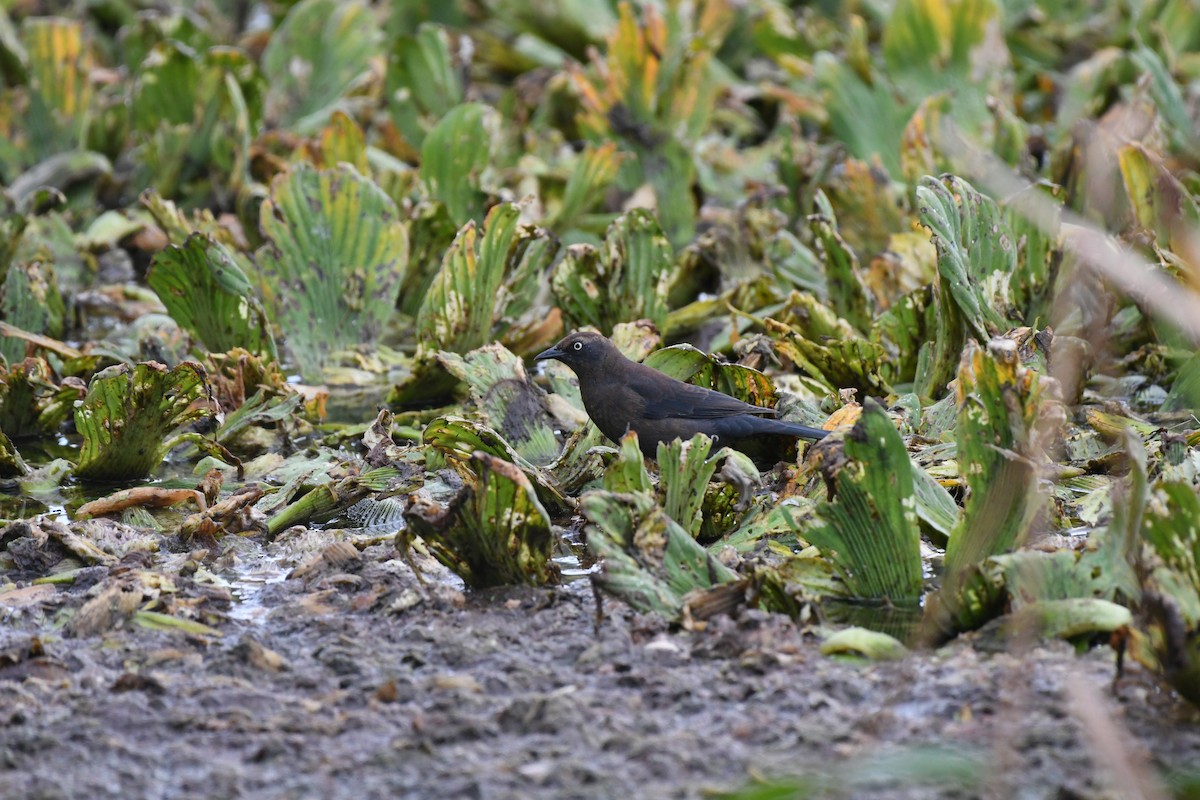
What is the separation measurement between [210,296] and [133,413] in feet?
3.28

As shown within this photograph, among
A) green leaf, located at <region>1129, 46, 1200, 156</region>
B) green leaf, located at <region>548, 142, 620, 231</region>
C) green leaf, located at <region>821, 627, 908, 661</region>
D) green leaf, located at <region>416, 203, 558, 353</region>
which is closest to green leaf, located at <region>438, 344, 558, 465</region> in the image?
green leaf, located at <region>416, 203, 558, 353</region>

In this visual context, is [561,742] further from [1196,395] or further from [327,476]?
[1196,395]

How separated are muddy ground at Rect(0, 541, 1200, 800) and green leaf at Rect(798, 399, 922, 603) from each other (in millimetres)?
313

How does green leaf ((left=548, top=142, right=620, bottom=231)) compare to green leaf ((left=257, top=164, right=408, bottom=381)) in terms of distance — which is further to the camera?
green leaf ((left=548, top=142, right=620, bottom=231))

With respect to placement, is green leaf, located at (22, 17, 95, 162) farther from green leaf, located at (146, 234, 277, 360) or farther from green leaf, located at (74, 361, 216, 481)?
green leaf, located at (74, 361, 216, 481)

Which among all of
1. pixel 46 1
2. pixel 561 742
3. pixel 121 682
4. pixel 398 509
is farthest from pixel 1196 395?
pixel 46 1

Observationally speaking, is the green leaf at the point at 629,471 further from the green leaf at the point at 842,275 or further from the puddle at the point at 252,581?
the green leaf at the point at 842,275

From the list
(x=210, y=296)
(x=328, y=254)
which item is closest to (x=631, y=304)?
(x=328, y=254)

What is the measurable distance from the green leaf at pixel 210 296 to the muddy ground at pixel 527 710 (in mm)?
2040

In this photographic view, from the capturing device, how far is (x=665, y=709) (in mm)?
2941

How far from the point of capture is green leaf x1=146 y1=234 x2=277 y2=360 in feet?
17.8

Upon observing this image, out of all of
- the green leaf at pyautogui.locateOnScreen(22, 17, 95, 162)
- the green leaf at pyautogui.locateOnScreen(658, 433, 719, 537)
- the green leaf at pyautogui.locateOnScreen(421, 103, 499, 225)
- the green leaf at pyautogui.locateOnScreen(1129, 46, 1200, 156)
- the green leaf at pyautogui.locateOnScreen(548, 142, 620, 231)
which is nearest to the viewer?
the green leaf at pyautogui.locateOnScreen(658, 433, 719, 537)

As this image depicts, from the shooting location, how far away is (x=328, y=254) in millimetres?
5883

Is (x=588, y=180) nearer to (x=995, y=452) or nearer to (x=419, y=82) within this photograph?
(x=419, y=82)
